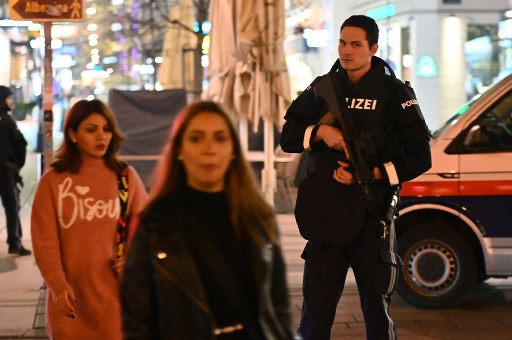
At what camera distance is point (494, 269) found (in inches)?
317

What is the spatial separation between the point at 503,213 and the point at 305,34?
73.7 ft

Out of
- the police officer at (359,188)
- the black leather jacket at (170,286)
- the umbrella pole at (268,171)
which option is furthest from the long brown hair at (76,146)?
the umbrella pole at (268,171)

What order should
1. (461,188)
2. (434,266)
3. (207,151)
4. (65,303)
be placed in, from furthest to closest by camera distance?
1. (434,266)
2. (461,188)
3. (65,303)
4. (207,151)

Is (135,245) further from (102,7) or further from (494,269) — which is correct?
(102,7)

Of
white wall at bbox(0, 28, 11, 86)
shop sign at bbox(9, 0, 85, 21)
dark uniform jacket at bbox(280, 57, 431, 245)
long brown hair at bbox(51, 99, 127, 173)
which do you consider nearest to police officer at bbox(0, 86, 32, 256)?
shop sign at bbox(9, 0, 85, 21)

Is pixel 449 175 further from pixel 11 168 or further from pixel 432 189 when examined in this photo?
pixel 11 168

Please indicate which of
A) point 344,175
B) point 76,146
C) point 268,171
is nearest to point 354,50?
point 344,175

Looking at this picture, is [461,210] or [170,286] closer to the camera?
[170,286]

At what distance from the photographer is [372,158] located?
4.81 meters

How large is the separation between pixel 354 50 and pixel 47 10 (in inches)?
170

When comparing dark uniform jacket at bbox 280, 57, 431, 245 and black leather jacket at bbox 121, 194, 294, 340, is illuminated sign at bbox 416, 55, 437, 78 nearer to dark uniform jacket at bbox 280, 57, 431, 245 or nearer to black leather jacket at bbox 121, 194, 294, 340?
dark uniform jacket at bbox 280, 57, 431, 245

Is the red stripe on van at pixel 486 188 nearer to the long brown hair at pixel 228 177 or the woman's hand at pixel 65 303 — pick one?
the woman's hand at pixel 65 303

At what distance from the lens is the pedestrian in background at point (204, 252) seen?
274cm

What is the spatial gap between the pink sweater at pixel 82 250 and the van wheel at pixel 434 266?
4239 millimetres
